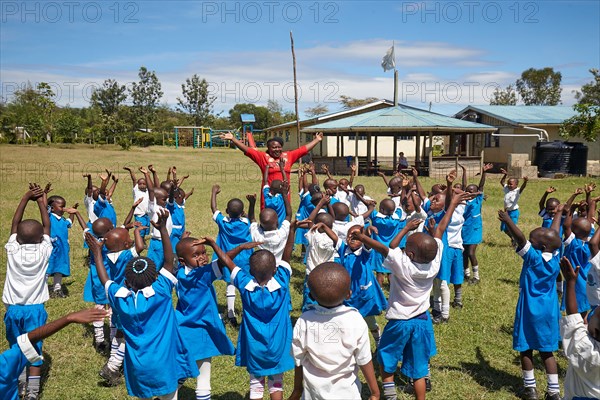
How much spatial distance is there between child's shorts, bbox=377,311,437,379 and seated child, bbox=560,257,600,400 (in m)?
1.04

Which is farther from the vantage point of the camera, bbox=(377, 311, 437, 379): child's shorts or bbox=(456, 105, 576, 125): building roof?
bbox=(456, 105, 576, 125): building roof

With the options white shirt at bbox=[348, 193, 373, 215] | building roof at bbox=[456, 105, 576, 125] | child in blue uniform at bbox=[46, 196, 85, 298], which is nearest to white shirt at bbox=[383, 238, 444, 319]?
white shirt at bbox=[348, 193, 373, 215]

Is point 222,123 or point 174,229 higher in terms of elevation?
point 222,123

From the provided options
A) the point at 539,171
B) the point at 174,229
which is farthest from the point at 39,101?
the point at 174,229

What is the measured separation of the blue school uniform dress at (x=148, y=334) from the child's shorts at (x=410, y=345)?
160 centimetres

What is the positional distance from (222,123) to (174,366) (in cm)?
6608

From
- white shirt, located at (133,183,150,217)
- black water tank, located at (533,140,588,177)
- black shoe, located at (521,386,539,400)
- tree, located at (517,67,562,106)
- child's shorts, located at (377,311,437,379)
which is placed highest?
tree, located at (517,67,562,106)

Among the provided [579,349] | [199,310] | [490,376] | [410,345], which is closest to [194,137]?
[490,376]

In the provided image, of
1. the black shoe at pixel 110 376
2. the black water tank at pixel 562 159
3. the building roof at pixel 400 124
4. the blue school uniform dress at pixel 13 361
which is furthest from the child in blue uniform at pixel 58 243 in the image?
the black water tank at pixel 562 159

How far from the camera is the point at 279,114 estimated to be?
71188 mm

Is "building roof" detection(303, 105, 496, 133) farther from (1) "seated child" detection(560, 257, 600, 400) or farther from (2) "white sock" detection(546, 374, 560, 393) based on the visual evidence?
(1) "seated child" detection(560, 257, 600, 400)

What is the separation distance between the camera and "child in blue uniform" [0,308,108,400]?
2.53 metres

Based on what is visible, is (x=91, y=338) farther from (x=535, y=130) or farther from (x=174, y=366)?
(x=535, y=130)

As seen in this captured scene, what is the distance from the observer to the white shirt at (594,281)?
4.00 metres
